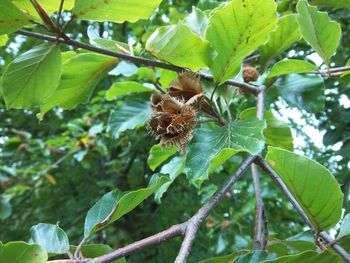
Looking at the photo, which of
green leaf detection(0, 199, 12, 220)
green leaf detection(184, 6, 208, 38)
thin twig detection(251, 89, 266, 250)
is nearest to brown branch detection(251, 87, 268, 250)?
thin twig detection(251, 89, 266, 250)

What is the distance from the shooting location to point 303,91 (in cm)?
126

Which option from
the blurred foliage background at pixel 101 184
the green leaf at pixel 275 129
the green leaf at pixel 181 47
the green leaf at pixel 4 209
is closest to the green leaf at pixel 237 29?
the green leaf at pixel 181 47

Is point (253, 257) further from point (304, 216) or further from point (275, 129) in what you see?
point (275, 129)

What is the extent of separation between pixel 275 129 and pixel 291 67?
165mm

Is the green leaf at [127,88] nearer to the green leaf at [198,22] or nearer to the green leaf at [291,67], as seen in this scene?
the green leaf at [198,22]

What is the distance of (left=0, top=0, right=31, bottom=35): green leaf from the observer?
2.61 ft

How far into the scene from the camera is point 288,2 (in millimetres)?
1569

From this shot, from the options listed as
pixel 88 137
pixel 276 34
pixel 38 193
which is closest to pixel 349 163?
pixel 276 34

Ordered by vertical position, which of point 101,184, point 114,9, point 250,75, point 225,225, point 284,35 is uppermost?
point 114,9

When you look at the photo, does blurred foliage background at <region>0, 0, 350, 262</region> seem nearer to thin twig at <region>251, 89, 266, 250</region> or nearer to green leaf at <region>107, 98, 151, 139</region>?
green leaf at <region>107, 98, 151, 139</region>

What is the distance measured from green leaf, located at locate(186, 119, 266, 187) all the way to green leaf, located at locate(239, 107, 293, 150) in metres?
0.19

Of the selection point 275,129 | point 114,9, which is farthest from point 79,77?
point 275,129

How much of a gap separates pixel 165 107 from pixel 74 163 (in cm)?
269

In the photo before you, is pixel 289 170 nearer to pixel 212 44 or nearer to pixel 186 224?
pixel 186 224
